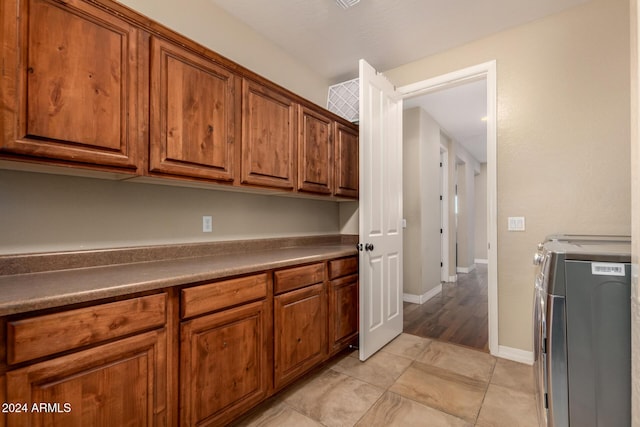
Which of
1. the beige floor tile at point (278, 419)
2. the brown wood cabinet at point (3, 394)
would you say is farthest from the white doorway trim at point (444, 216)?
the brown wood cabinet at point (3, 394)

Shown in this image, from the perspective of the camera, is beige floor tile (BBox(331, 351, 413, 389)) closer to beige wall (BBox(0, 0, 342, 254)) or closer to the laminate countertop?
the laminate countertop

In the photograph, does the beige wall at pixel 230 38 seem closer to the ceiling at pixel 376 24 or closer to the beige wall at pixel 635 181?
the ceiling at pixel 376 24

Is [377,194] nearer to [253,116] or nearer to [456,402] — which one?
[253,116]

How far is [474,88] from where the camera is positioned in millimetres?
3543

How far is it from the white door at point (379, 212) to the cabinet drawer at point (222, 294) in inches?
38.6

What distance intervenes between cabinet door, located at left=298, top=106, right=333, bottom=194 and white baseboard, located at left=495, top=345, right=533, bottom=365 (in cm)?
201

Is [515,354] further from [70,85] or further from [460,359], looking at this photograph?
[70,85]

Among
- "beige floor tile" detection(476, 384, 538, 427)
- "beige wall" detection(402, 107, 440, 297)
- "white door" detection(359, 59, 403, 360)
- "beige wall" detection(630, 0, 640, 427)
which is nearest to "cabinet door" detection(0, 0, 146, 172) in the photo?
"white door" detection(359, 59, 403, 360)

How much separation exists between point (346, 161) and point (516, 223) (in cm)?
155

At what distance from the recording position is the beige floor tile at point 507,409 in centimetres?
171

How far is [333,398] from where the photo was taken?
1919 millimetres

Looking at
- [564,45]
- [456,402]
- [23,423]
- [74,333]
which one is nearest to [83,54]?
[74,333]

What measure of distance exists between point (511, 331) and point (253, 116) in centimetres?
269

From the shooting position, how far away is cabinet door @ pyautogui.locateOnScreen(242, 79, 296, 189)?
1.98 m
